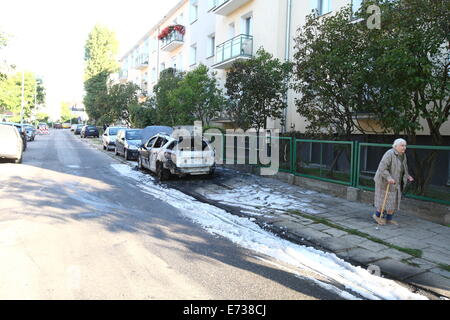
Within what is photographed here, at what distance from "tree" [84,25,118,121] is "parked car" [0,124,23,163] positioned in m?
41.8

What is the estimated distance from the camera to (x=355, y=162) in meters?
8.58

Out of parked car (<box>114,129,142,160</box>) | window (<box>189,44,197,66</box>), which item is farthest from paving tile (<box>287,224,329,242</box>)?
window (<box>189,44,197,66</box>)

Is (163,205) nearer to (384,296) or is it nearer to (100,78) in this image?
(384,296)

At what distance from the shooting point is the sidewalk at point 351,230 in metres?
4.61

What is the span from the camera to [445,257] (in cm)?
499

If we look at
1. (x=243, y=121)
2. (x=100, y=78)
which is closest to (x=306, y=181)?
(x=243, y=121)

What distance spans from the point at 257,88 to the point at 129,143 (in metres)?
7.93

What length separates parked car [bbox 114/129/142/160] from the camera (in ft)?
55.5

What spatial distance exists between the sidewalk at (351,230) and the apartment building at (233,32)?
3.59 metres

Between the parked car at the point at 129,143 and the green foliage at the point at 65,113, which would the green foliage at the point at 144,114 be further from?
the green foliage at the point at 65,113

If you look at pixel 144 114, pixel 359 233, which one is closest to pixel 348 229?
pixel 359 233

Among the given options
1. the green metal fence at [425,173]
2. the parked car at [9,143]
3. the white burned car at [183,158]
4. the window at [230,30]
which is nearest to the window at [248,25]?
the window at [230,30]

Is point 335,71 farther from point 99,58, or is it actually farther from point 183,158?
point 99,58

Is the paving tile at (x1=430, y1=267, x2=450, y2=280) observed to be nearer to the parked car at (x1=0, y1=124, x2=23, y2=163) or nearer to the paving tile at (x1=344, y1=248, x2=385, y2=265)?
the paving tile at (x1=344, y1=248, x2=385, y2=265)
